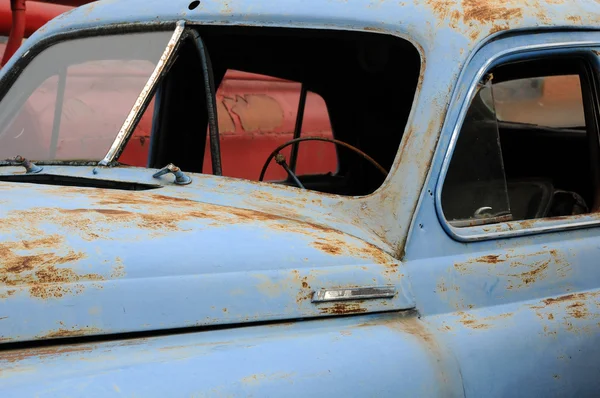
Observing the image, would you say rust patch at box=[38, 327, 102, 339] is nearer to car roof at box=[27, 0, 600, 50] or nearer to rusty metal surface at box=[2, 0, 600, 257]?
rusty metal surface at box=[2, 0, 600, 257]

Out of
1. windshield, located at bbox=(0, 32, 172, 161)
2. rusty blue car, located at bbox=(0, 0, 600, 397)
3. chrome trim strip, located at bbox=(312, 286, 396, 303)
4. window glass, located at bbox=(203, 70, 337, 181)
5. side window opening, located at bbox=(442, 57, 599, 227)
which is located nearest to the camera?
rusty blue car, located at bbox=(0, 0, 600, 397)

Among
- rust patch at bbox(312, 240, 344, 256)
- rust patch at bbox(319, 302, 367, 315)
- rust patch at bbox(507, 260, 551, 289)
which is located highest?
rust patch at bbox(312, 240, 344, 256)

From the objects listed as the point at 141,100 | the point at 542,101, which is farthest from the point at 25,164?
the point at 542,101

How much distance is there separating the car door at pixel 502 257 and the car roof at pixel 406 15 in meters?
0.05

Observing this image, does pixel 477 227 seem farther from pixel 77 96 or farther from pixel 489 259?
pixel 77 96

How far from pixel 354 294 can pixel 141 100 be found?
0.98 meters

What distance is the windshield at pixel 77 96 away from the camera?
108 inches

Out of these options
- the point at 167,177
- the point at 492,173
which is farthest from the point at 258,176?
the point at 492,173

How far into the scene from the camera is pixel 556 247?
8.03 feet

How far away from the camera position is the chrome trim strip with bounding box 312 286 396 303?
2008 millimetres

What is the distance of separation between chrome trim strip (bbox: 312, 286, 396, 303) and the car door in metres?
0.09

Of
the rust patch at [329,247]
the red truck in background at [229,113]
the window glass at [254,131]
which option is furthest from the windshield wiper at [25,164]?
the rust patch at [329,247]

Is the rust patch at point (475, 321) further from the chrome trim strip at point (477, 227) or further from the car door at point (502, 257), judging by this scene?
the chrome trim strip at point (477, 227)

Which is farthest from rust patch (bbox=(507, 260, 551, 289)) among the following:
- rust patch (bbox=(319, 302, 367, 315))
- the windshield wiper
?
the windshield wiper
